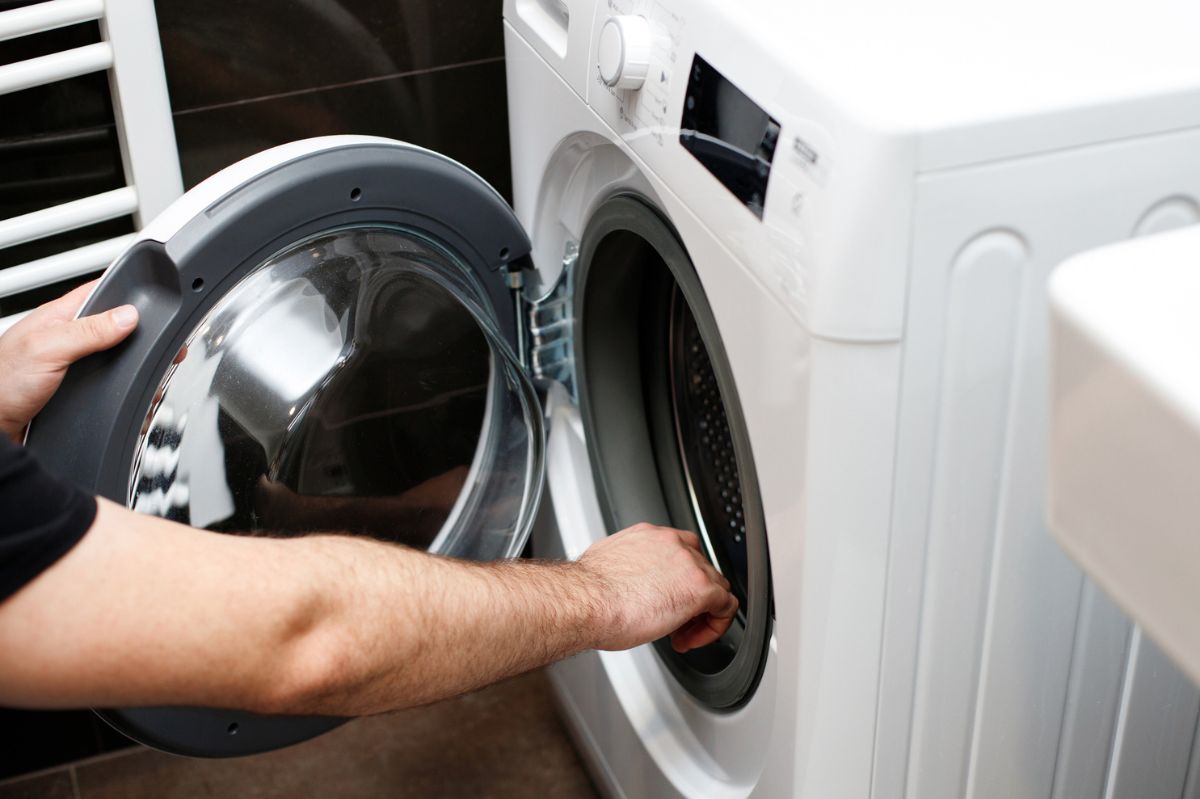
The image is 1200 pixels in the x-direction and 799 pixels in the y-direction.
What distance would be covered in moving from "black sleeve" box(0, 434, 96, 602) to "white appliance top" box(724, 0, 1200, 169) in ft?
1.44

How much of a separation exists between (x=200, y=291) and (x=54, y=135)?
426mm

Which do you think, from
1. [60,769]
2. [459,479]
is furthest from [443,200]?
[60,769]

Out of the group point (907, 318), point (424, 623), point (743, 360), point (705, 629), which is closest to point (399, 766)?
point (705, 629)

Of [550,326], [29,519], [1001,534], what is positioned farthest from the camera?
[550,326]

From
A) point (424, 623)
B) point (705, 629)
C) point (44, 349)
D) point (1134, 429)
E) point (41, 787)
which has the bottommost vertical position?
point (41, 787)

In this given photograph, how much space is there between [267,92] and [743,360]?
69 centimetres

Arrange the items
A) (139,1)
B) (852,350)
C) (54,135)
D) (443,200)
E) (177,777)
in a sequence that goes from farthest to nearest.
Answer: (177,777), (54,135), (139,1), (443,200), (852,350)

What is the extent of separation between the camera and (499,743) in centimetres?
154

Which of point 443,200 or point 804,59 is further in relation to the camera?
point 443,200

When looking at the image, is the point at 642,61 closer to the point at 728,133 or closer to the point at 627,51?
the point at 627,51

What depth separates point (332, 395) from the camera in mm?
975

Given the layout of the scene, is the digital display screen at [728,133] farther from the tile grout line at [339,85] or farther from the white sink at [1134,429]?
the tile grout line at [339,85]

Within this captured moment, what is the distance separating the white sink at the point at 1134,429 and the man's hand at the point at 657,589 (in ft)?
1.41

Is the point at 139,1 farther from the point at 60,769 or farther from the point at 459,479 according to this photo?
the point at 60,769
